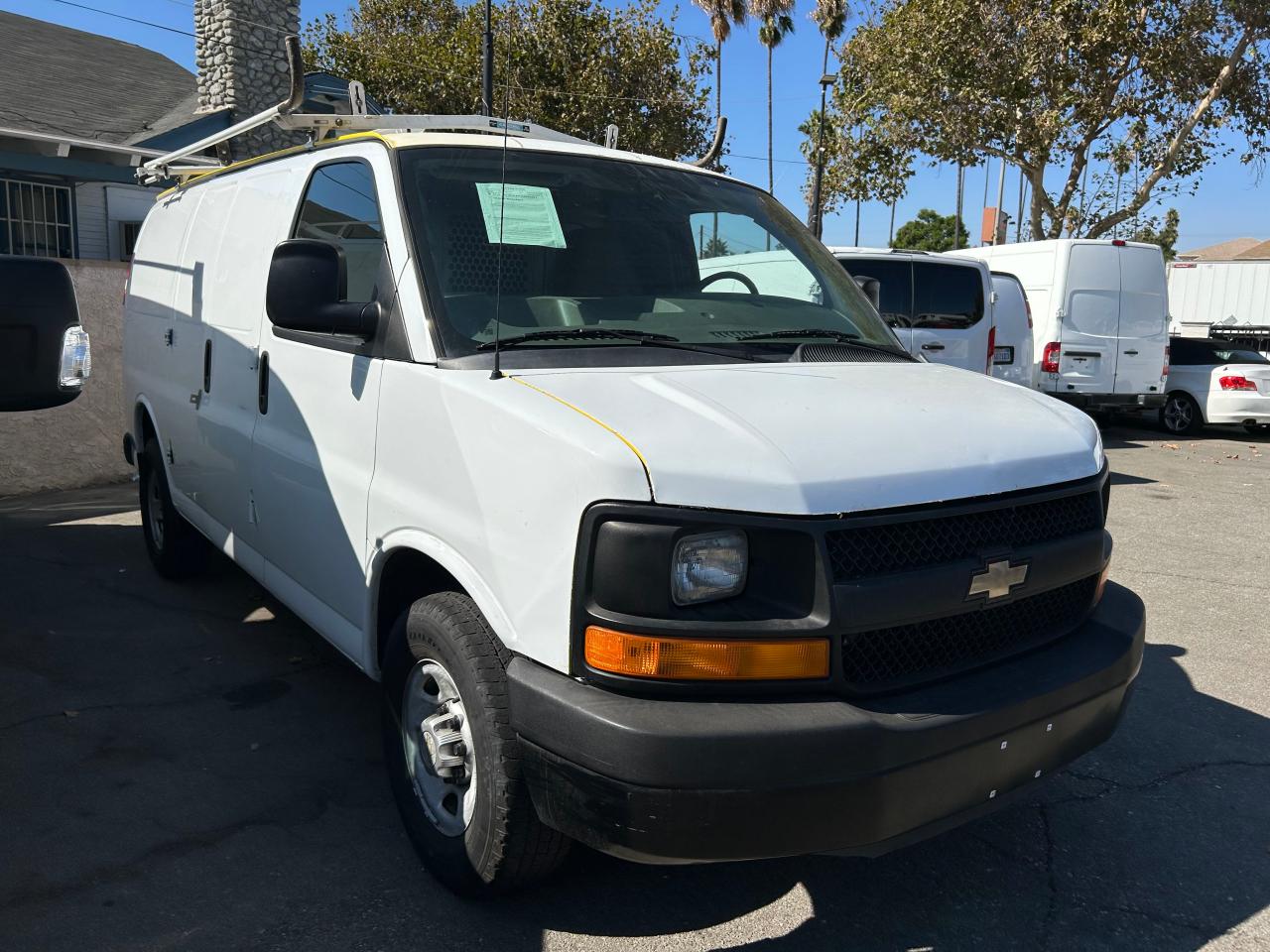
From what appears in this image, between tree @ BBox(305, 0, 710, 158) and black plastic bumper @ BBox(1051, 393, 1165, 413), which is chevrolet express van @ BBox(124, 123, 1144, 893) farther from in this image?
tree @ BBox(305, 0, 710, 158)

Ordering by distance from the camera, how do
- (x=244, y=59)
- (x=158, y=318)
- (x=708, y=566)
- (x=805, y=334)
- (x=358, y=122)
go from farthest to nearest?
(x=244, y=59)
(x=158, y=318)
(x=358, y=122)
(x=805, y=334)
(x=708, y=566)

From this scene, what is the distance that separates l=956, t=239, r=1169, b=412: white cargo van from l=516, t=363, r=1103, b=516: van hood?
11295mm

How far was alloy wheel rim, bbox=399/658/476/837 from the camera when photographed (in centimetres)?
275

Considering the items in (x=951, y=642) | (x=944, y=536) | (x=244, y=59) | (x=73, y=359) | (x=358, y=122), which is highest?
(x=244, y=59)

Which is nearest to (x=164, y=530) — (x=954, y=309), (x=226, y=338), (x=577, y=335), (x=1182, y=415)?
(x=226, y=338)

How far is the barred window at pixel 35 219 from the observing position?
51.5 feet

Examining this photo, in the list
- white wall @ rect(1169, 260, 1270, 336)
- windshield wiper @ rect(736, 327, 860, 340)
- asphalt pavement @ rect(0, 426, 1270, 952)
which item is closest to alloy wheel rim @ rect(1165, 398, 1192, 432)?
white wall @ rect(1169, 260, 1270, 336)

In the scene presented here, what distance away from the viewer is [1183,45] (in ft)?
62.6

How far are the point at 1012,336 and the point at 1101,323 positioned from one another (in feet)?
10.6

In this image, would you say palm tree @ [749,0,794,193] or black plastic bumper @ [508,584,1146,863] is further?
palm tree @ [749,0,794,193]

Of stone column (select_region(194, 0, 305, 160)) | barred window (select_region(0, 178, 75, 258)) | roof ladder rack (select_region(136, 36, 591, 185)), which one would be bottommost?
roof ladder rack (select_region(136, 36, 591, 185))

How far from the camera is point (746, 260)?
3.88m

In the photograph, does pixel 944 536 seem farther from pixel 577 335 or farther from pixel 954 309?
pixel 954 309

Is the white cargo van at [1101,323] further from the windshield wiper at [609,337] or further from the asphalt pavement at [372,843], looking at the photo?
the windshield wiper at [609,337]
